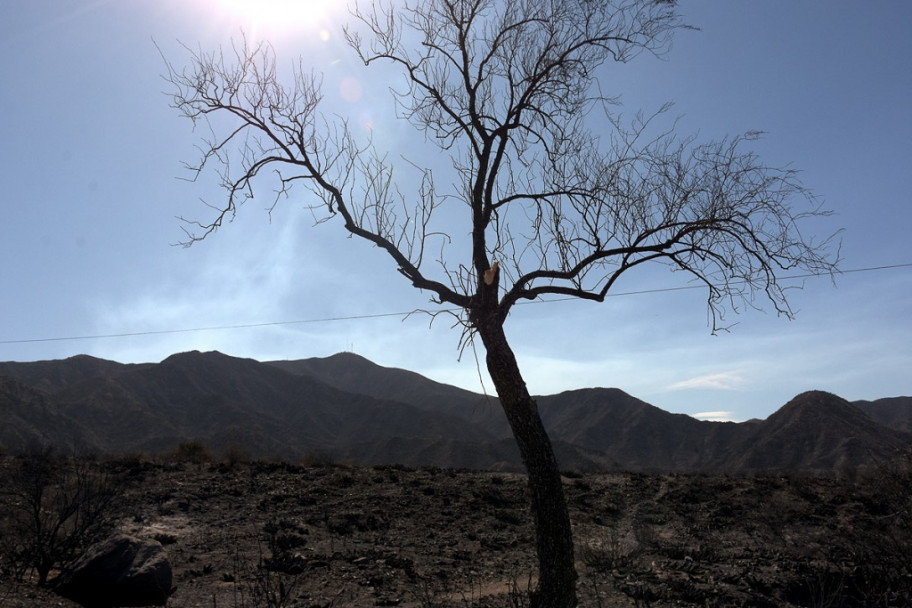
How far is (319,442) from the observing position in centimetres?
5925

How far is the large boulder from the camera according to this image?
7.21 m

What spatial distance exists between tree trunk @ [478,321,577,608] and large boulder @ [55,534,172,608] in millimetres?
4522

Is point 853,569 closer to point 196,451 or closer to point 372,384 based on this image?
point 196,451

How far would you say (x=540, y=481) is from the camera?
6.42 meters

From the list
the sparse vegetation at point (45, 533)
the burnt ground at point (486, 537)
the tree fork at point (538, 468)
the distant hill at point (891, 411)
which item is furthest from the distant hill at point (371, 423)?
the tree fork at point (538, 468)

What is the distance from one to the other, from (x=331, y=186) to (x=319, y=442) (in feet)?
180

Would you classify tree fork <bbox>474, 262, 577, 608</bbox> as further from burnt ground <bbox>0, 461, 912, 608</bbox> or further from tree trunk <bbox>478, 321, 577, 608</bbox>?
burnt ground <bbox>0, 461, 912, 608</bbox>

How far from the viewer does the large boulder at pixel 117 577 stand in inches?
284

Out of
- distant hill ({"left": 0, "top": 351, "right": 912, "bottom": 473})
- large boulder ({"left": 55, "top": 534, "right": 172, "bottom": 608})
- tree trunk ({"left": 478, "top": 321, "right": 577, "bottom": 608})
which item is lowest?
large boulder ({"left": 55, "top": 534, "right": 172, "bottom": 608})

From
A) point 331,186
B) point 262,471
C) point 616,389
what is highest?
point 616,389

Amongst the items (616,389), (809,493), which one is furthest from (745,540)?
(616,389)

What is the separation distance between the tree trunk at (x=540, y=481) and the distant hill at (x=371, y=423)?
31.6 metres

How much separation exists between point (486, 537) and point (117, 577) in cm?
649

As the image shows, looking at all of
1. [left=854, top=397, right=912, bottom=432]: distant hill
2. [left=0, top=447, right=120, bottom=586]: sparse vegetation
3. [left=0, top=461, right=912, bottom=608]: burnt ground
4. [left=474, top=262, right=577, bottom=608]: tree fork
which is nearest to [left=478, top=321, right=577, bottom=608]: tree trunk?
[left=474, top=262, right=577, bottom=608]: tree fork
